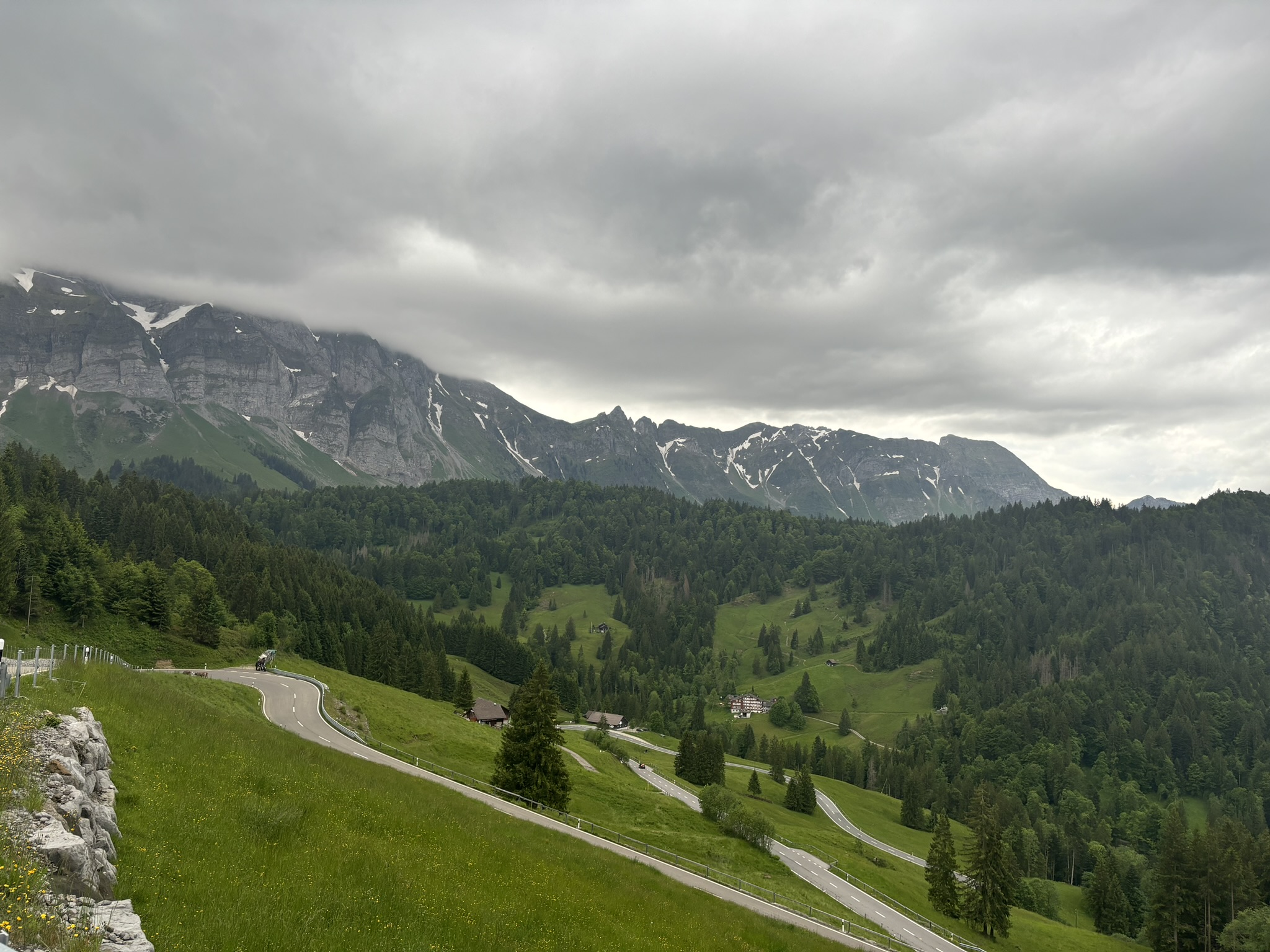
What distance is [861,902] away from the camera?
62719mm

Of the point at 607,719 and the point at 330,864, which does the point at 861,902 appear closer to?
the point at 330,864

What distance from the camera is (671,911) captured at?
96.3 feet

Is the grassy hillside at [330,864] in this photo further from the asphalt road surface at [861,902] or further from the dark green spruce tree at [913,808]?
the dark green spruce tree at [913,808]

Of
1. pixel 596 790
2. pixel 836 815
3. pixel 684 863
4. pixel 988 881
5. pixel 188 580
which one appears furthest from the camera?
pixel 836 815

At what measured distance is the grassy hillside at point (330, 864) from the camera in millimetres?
17172

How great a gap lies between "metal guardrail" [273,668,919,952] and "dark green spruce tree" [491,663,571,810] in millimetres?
808

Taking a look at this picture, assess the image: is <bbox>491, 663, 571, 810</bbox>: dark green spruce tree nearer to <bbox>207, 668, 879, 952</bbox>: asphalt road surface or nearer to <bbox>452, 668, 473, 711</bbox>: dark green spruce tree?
<bbox>207, 668, 879, 952</bbox>: asphalt road surface

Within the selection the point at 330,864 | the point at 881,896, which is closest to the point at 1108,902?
the point at 881,896

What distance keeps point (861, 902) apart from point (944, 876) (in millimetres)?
16186

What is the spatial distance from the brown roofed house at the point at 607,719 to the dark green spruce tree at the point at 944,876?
283ft

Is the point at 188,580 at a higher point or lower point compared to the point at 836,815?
higher

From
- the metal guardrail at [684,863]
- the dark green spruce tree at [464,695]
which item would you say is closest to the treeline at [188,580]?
the dark green spruce tree at [464,695]

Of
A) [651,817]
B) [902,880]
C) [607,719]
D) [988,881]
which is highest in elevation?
[651,817]

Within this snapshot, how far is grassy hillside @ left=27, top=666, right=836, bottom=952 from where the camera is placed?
17172mm
